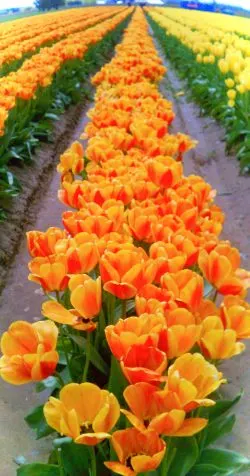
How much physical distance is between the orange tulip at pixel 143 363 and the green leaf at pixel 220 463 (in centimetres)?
56

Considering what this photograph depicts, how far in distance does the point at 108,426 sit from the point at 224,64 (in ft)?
21.2

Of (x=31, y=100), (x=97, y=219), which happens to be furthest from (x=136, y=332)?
(x=31, y=100)

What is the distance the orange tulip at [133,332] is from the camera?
65.2 inches

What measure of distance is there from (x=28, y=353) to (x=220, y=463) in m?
0.74

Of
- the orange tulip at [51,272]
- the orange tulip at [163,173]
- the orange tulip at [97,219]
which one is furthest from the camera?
the orange tulip at [163,173]

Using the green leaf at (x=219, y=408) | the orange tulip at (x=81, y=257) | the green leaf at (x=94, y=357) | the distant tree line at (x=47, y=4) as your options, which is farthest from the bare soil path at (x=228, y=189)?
the distant tree line at (x=47, y=4)

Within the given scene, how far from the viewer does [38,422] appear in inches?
100

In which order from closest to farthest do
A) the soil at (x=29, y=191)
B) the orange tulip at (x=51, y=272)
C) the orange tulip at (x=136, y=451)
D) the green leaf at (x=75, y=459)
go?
the orange tulip at (x=136, y=451) < the green leaf at (x=75, y=459) < the orange tulip at (x=51, y=272) < the soil at (x=29, y=191)

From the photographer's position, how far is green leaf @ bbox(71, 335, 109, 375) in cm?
226

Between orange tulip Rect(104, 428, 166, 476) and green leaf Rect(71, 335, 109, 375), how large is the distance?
0.65m

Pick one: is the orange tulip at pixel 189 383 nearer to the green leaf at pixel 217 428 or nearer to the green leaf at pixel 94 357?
the green leaf at pixel 217 428

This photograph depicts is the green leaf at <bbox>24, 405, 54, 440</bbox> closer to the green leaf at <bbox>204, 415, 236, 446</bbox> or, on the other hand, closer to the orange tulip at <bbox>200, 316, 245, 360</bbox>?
the green leaf at <bbox>204, 415, 236, 446</bbox>

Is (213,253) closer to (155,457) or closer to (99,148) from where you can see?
(155,457)

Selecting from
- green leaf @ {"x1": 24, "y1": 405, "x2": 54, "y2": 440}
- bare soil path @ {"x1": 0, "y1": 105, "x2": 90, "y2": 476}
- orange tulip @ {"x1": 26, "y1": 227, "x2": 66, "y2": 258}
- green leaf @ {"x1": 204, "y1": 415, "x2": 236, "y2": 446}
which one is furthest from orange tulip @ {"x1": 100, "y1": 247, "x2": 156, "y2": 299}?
bare soil path @ {"x1": 0, "y1": 105, "x2": 90, "y2": 476}
